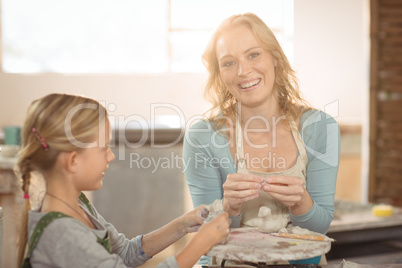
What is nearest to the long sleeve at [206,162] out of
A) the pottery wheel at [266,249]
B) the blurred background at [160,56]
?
the pottery wheel at [266,249]

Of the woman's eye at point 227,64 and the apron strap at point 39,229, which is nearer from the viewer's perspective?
the apron strap at point 39,229

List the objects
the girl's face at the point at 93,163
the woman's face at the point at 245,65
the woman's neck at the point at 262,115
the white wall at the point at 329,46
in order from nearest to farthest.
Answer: the girl's face at the point at 93,163, the woman's face at the point at 245,65, the woman's neck at the point at 262,115, the white wall at the point at 329,46

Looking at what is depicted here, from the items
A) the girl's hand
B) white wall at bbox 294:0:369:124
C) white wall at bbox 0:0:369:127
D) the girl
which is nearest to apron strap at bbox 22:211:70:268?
the girl

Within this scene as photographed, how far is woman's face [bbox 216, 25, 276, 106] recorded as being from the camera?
1766 millimetres

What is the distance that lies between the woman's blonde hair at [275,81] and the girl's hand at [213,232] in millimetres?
665

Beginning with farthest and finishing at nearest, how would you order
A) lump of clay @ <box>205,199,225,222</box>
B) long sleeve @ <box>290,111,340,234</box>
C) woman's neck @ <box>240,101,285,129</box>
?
woman's neck @ <box>240,101,285,129</box> < long sleeve @ <box>290,111,340,234</box> < lump of clay @ <box>205,199,225,222</box>

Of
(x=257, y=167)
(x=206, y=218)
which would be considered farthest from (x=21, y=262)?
(x=257, y=167)

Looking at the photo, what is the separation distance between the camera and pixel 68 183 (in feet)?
4.18

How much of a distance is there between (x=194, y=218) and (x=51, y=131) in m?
0.52

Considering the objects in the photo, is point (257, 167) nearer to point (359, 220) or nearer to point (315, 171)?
point (315, 171)

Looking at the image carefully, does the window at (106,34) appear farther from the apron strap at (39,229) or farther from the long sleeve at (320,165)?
the apron strap at (39,229)

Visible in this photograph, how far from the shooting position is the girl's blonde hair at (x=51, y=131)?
122 cm

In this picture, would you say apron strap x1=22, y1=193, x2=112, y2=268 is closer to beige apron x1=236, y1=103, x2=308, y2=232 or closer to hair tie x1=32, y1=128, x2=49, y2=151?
hair tie x1=32, y1=128, x2=49, y2=151

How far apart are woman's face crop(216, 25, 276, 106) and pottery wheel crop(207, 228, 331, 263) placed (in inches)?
24.6
